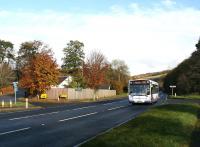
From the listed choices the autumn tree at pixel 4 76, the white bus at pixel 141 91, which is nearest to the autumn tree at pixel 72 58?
the autumn tree at pixel 4 76

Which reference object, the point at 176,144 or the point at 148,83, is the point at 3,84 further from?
the point at 176,144

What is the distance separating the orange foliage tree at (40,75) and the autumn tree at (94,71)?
2344 cm

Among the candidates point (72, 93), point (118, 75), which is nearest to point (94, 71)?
point (72, 93)

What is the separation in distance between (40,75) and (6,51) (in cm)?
7182

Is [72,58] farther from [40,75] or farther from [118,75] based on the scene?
[40,75]

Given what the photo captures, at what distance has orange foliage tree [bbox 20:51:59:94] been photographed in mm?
73375

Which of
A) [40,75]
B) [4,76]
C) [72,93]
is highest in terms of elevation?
[4,76]

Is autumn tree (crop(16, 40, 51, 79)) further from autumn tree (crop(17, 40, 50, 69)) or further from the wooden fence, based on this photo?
the wooden fence

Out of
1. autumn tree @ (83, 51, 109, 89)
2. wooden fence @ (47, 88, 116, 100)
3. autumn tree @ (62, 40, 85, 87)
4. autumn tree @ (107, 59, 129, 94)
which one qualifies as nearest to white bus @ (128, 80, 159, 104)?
wooden fence @ (47, 88, 116, 100)

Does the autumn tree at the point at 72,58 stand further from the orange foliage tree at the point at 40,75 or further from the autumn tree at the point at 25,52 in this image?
the orange foliage tree at the point at 40,75

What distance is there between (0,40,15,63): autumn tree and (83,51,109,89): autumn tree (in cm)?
3735

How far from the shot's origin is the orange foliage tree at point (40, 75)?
73375mm

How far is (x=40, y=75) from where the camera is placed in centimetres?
7325

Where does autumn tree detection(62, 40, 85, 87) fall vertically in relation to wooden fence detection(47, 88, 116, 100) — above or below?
above
